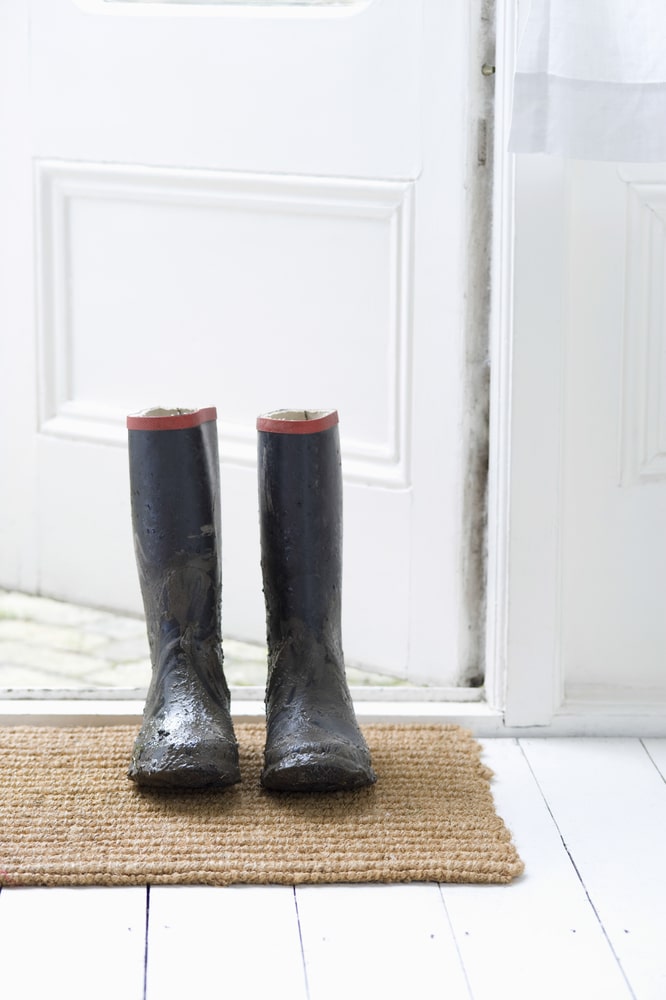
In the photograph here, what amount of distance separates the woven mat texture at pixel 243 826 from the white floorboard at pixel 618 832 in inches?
3.1

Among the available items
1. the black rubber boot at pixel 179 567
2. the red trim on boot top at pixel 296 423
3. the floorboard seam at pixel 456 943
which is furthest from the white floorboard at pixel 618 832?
the red trim on boot top at pixel 296 423

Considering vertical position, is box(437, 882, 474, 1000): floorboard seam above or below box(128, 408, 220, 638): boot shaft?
below

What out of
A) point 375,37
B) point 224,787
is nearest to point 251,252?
point 375,37

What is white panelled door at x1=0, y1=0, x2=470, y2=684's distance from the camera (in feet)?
5.17

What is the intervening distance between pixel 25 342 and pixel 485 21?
0.84 m

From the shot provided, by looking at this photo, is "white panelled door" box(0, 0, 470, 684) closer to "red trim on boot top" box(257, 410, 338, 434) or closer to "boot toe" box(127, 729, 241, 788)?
"red trim on boot top" box(257, 410, 338, 434)

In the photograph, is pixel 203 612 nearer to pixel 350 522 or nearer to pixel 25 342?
pixel 350 522

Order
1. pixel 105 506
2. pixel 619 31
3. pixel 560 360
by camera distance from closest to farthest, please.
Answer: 1. pixel 619 31
2. pixel 560 360
3. pixel 105 506

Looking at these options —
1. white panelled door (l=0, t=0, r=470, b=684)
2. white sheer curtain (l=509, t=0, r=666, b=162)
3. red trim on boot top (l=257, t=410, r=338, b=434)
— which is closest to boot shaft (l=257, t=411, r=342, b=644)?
red trim on boot top (l=257, t=410, r=338, b=434)

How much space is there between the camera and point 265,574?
4.52 ft

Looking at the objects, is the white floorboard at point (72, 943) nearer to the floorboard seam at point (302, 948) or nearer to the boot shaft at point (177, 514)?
the floorboard seam at point (302, 948)

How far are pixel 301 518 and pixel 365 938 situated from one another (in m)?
0.45

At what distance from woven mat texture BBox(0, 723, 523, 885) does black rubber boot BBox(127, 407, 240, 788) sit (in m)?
0.05

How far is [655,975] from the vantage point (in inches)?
39.9
